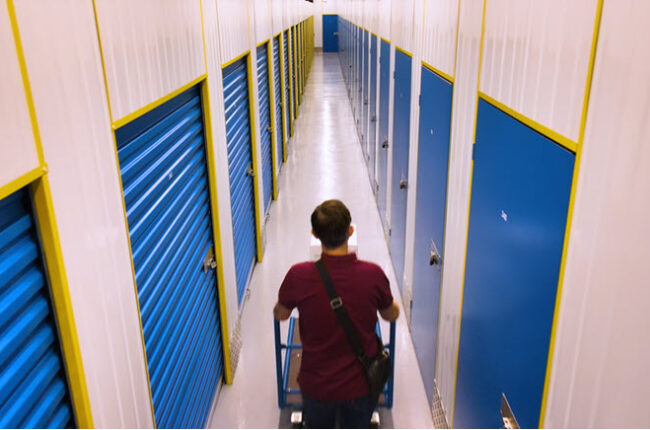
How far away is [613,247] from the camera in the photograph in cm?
134

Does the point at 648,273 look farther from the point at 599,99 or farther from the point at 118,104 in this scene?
the point at 118,104

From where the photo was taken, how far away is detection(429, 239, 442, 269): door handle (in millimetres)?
3380

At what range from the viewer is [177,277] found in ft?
9.55

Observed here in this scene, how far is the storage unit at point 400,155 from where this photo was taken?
465 centimetres

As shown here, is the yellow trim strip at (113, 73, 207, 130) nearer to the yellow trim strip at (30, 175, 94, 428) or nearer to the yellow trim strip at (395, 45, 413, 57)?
the yellow trim strip at (30, 175, 94, 428)

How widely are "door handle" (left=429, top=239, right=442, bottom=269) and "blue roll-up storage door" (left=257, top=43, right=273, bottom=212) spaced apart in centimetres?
365

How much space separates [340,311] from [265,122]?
5.19m

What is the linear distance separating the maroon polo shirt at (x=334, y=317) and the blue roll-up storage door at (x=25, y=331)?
101 centimetres

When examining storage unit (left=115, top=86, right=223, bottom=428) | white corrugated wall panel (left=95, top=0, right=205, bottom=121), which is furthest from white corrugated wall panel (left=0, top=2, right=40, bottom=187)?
storage unit (left=115, top=86, right=223, bottom=428)

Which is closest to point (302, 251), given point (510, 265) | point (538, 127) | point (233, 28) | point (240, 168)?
point (240, 168)

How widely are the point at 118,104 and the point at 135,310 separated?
2.69ft

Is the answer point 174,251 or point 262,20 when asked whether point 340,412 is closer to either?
point 174,251

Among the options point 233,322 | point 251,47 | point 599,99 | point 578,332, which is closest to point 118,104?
point 599,99

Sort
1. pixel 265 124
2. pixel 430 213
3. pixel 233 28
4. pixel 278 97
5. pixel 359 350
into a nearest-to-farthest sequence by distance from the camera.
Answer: pixel 359 350 → pixel 430 213 → pixel 233 28 → pixel 265 124 → pixel 278 97
